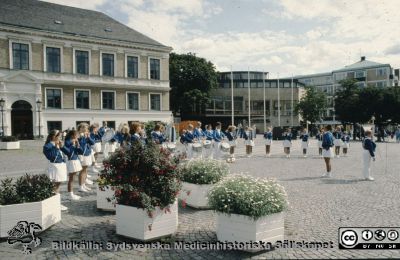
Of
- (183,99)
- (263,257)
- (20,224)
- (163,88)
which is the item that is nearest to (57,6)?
(163,88)

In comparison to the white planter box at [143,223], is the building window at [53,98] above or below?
above

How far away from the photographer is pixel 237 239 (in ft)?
20.4

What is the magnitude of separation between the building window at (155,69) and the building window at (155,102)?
263cm

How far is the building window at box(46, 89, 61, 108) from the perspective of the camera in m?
40.8

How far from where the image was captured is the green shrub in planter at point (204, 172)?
9.07m

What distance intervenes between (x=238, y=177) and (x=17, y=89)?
124 feet

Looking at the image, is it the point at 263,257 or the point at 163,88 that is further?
the point at 163,88

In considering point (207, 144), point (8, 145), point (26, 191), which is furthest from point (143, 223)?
point (8, 145)

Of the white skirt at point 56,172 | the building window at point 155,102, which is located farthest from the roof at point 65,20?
the white skirt at point 56,172

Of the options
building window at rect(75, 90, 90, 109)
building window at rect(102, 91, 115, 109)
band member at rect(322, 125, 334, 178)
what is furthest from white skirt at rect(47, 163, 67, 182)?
building window at rect(102, 91, 115, 109)

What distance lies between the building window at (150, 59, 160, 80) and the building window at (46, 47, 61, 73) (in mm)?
12566

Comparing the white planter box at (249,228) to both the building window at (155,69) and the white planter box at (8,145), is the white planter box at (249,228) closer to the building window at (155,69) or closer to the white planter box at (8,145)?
the white planter box at (8,145)

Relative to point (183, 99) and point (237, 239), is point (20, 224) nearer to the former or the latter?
point (237, 239)

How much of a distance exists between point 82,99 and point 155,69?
1135 cm
